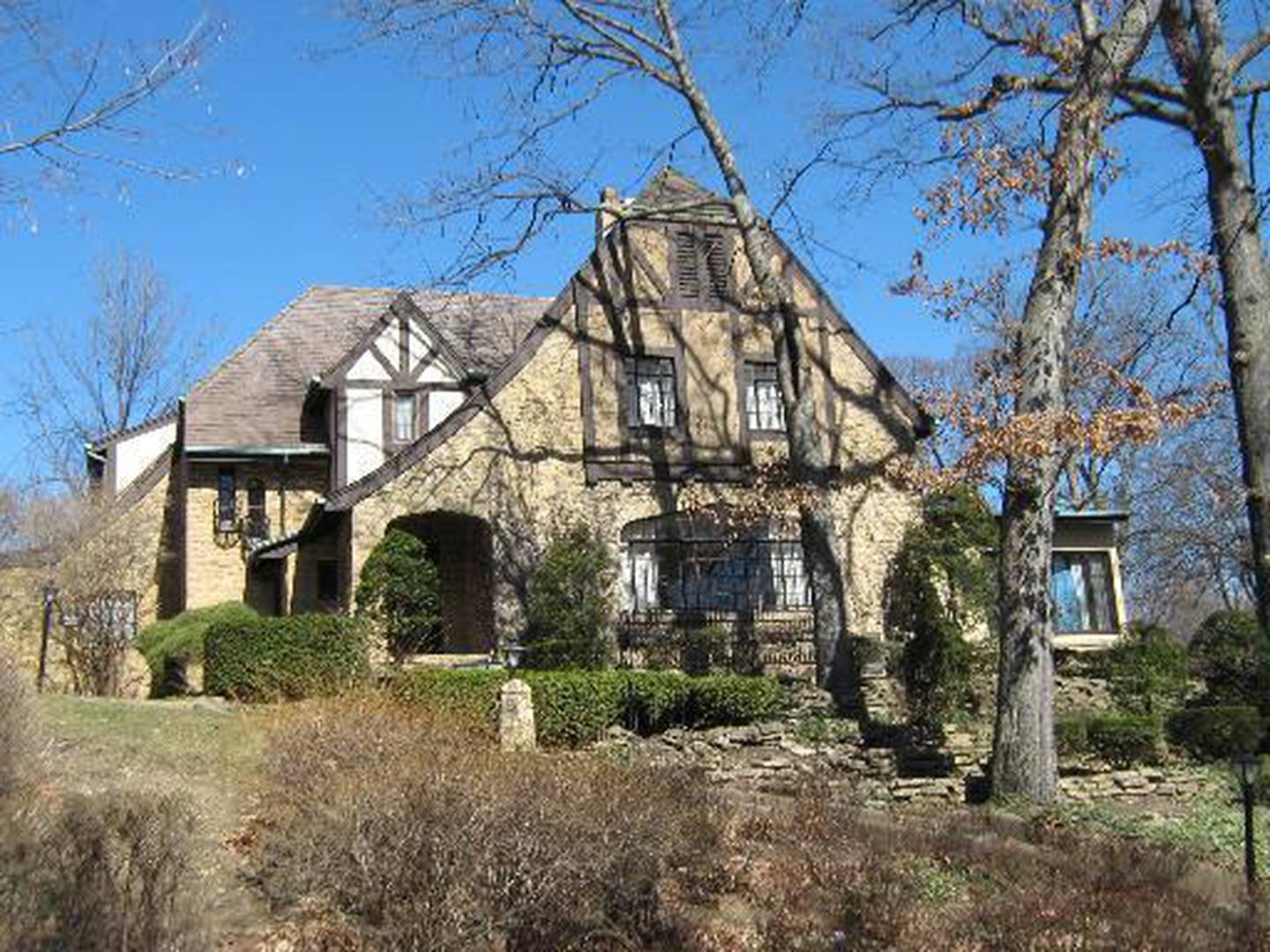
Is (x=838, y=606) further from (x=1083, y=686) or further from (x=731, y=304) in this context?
(x=731, y=304)

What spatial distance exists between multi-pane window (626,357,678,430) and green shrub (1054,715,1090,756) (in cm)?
927

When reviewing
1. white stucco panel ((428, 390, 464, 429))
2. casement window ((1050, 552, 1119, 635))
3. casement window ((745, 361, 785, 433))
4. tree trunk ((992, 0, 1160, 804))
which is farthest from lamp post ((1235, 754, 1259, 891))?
white stucco panel ((428, 390, 464, 429))

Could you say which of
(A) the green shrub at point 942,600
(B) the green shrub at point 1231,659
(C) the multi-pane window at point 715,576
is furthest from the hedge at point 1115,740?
(C) the multi-pane window at point 715,576

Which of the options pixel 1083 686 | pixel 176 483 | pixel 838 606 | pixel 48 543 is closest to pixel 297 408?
pixel 176 483

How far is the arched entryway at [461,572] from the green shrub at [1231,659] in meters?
10.7

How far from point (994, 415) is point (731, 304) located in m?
9.52

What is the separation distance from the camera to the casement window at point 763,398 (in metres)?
23.8

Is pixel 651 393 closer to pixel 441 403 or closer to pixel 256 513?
pixel 441 403

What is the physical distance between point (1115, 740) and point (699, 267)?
11.5 meters

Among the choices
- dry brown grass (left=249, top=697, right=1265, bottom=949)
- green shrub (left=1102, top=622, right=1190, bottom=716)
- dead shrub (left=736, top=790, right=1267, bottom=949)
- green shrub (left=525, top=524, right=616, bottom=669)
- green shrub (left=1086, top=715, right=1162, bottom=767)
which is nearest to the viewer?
dry brown grass (left=249, top=697, right=1265, bottom=949)

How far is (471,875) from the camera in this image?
802cm

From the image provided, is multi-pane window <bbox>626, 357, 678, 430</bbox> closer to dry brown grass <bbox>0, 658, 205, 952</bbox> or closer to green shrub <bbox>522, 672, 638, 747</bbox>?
green shrub <bbox>522, 672, 638, 747</bbox>

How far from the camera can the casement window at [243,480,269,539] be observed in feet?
85.0

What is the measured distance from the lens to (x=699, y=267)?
78.9 ft
